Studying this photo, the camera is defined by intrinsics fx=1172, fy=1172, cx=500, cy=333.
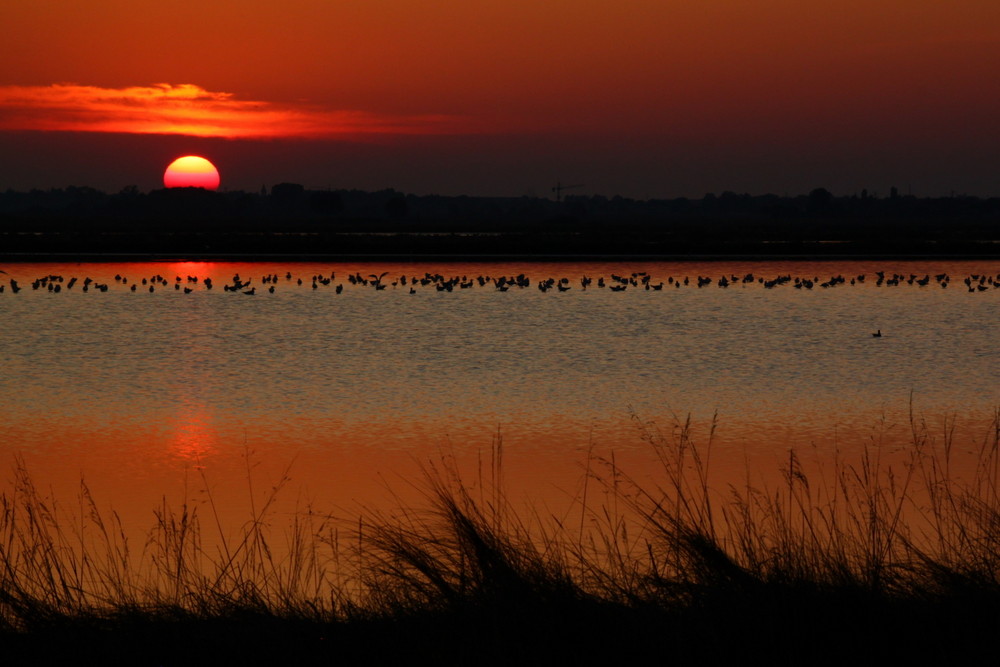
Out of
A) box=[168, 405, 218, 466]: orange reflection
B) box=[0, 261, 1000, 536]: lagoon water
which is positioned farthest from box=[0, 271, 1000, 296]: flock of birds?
box=[168, 405, 218, 466]: orange reflection

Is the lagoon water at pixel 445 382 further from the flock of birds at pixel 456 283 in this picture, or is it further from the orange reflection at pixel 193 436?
the flock of birds at pixel 456 283

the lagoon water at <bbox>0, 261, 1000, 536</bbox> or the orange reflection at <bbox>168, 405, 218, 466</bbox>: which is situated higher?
the lagoon water at <bbox>0, 261, 1000, 536</bbox>

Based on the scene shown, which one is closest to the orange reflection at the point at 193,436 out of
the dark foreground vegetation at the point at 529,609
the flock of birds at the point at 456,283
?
the dark foreground vegetation at the point at 529,609

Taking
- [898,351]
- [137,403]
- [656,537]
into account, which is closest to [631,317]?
[898,351]

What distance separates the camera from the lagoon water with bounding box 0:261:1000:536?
13.0 m

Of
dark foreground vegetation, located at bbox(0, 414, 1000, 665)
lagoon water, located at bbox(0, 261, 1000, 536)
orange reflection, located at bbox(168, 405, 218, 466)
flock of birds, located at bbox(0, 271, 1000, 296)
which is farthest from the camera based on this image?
flock of birds, located at bbox(0, 271, 1000, 296)

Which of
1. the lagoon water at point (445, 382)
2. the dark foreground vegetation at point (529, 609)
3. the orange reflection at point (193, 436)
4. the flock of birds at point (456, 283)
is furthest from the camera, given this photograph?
the flock of birds at point (456, 283)

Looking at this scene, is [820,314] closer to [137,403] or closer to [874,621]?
[137,403]

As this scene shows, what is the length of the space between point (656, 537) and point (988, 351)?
62.2 feet

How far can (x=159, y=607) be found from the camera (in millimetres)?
6992

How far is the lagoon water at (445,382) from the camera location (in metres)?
13.0

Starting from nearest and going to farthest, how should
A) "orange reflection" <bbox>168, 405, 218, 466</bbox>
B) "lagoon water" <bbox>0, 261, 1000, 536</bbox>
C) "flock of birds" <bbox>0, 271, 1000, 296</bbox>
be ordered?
1. "lagoon water" <bbox>0, 261, 1000, 536</bbox>
2. "orange reflection" <bbox>168, 405, 218, 466</bbox>
3. "flock of birds" <bbox>0, 271, 1000, 296</bbox>

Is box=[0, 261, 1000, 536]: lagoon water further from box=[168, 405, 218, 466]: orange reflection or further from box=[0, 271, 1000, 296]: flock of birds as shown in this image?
box=[0, 271, 1000, 296]: flock of birds

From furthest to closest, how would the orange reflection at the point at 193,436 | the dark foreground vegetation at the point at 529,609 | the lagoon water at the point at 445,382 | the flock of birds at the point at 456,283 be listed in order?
the flock of birds at the point at 456,283
the orange reflection at the point at 193,436
the lagoon water at the point at 445,382
the dark foreground vegetation at the point at 529,609
